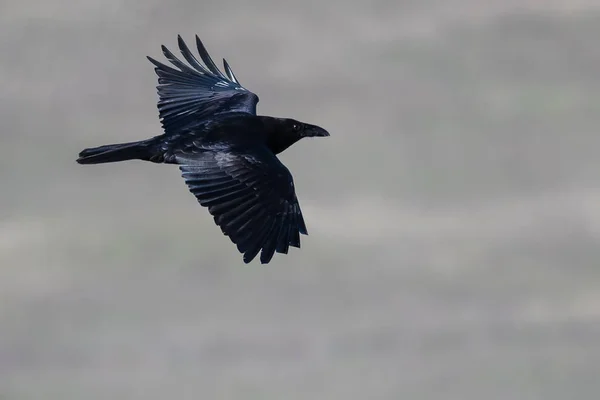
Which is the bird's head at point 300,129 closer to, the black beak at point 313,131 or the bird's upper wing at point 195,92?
the black beak at point 313,131

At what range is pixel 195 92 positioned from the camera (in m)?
21.1

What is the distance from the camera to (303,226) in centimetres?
1723

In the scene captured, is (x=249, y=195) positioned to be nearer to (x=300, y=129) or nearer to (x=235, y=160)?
(x=235, y=160)

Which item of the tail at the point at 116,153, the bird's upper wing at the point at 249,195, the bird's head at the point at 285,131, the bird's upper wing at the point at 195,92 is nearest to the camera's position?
the bird's upper wing at the point at 249,195

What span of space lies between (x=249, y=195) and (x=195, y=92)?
4225mm

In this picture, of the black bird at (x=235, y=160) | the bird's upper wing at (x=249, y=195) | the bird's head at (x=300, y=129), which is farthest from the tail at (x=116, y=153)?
the bird's head at (x=300, y=129)

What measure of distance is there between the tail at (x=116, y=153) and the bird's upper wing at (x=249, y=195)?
0.65m

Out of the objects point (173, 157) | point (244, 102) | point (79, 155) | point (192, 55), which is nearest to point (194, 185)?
point (173, 157)

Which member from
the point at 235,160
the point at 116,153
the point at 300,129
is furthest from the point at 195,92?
the point at 235,160

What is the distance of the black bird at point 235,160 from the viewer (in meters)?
16.9

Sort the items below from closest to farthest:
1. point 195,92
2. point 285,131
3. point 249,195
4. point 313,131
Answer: point 249,195, point 285,131, point 313,131, point 195,92

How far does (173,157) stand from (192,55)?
480cm

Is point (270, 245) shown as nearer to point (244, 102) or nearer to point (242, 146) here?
point (242, 146)

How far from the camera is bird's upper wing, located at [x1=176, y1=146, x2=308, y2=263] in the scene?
1670cm
